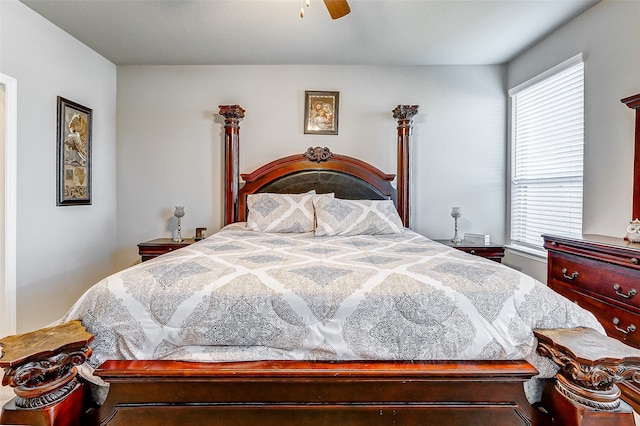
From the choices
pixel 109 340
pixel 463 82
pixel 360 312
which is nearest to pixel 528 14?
pixel 463 82

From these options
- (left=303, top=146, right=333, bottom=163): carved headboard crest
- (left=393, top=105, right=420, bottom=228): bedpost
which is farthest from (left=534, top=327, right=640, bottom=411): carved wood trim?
(left=303, top=146, right=333, bottom=163): carved headboard crest

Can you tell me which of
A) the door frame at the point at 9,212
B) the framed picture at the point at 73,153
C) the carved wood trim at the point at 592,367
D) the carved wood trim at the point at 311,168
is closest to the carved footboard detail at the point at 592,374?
the carved wood trim at the point at 592,367

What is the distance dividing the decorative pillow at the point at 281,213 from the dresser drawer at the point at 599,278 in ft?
6.20

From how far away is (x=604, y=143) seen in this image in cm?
241

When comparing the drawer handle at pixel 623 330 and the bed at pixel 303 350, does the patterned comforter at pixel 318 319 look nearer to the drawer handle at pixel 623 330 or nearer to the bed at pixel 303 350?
the bed at pixel 303 350

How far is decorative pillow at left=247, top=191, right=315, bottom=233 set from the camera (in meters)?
2.92

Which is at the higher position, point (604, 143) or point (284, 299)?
point (604, 143)

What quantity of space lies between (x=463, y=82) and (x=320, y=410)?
3.57 metres

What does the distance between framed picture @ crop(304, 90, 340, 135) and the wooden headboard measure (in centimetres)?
32

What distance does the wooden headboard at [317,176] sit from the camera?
343 cm

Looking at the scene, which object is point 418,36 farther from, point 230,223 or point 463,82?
point 230,223

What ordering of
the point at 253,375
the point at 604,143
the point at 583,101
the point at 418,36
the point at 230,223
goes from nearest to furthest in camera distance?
1. the point at 253,375
2. the point at 604,143
3. the point at 583,101
4. the point at 418,36
5. the point at 230,223


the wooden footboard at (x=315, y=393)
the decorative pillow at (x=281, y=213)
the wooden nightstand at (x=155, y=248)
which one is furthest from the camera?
the wooden nightstand at (x=155, y=248)

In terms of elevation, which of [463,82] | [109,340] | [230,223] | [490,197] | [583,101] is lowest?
[109,340]
